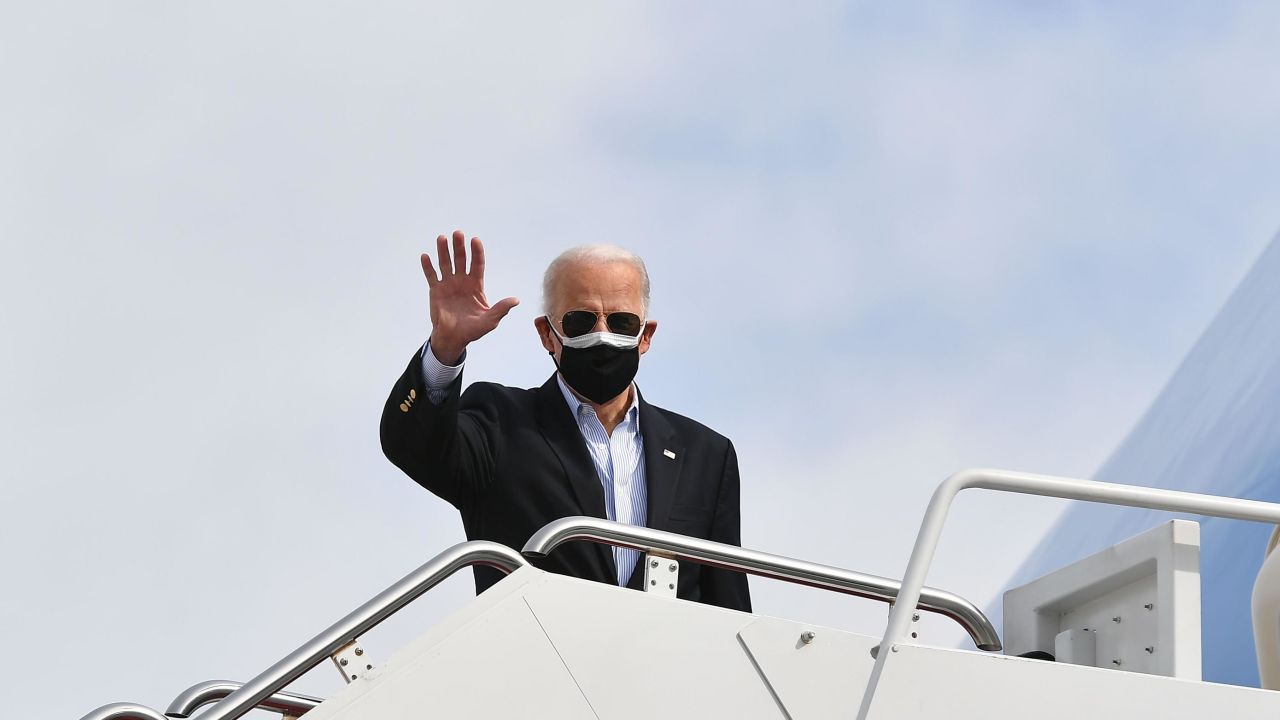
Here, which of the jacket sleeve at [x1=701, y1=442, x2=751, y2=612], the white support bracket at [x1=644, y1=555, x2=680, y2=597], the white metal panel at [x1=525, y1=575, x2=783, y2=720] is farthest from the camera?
the jacket sleeve at [x1=701, y1=442, x2=751, y2=612]

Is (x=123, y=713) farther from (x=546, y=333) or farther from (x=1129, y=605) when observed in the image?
(x=1129, y=605)

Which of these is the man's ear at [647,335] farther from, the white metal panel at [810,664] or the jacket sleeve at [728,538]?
the white metal panel at [810,664]

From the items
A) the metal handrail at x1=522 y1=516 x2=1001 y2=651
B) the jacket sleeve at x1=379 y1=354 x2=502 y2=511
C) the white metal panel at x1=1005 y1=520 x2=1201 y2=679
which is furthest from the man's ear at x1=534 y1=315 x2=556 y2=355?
the white metal panel at x1=1005 y1=520 x2=1201 y2=679

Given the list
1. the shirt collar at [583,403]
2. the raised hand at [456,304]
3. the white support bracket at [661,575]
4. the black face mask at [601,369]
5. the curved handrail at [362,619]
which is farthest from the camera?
the shirt collar at [583,403]

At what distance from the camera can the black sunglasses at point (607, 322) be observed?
5.25 meters

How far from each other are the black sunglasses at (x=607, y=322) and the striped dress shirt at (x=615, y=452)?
269 millimetres

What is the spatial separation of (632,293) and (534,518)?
3.14ft

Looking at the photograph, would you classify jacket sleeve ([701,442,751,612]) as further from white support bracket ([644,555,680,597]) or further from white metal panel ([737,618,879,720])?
white metal panel ([737,618,879,720])

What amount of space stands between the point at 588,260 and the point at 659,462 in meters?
0.82

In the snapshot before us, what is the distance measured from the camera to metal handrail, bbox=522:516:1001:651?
12.8 ft

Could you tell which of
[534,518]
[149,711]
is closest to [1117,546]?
[534,518]

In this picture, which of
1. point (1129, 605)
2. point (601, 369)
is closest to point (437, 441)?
point (601, 369)

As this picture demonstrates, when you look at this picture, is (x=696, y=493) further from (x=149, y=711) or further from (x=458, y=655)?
(x=149, y=711)

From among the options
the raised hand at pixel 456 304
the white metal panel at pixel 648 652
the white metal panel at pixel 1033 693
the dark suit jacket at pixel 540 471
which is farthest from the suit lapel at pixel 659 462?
the white metal panel at pixel 1033 693
